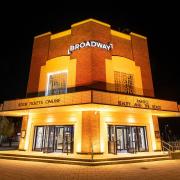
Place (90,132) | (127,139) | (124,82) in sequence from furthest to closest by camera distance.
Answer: (124,82) → (127,139) → (90,132)

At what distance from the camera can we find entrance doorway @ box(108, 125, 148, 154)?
1456 cm

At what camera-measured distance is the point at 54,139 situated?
1507 cm

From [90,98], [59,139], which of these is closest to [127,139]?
[59,139]

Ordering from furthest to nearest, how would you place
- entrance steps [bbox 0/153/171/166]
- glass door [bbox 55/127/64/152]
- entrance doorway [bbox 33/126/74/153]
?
glass door [bbox 55/127/64/152]
entrance doorway [bbox 33/126/74/153]
entrance steps [bbox 0/153/171/166]

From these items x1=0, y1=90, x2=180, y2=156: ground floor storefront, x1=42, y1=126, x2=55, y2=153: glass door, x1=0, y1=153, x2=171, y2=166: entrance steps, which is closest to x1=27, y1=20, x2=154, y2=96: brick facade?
x1=0, y1=90, x2=180, y2=156: ground floor storefront

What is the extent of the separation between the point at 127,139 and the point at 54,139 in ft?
21.2

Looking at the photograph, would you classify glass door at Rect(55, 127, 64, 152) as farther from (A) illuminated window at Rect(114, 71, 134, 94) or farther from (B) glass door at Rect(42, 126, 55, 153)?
(A) illuminated window at Rect(114, 71, 134, 94)

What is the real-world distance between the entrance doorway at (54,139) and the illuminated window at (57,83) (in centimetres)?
355

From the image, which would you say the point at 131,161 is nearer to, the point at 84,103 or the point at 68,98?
the point at 84,103

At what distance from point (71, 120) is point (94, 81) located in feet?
12.7

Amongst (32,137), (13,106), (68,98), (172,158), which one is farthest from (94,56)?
(172,158)

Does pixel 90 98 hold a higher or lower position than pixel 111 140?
higher

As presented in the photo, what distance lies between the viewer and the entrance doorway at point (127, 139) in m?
14.6

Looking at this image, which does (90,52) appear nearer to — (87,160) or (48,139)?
(48,139)
